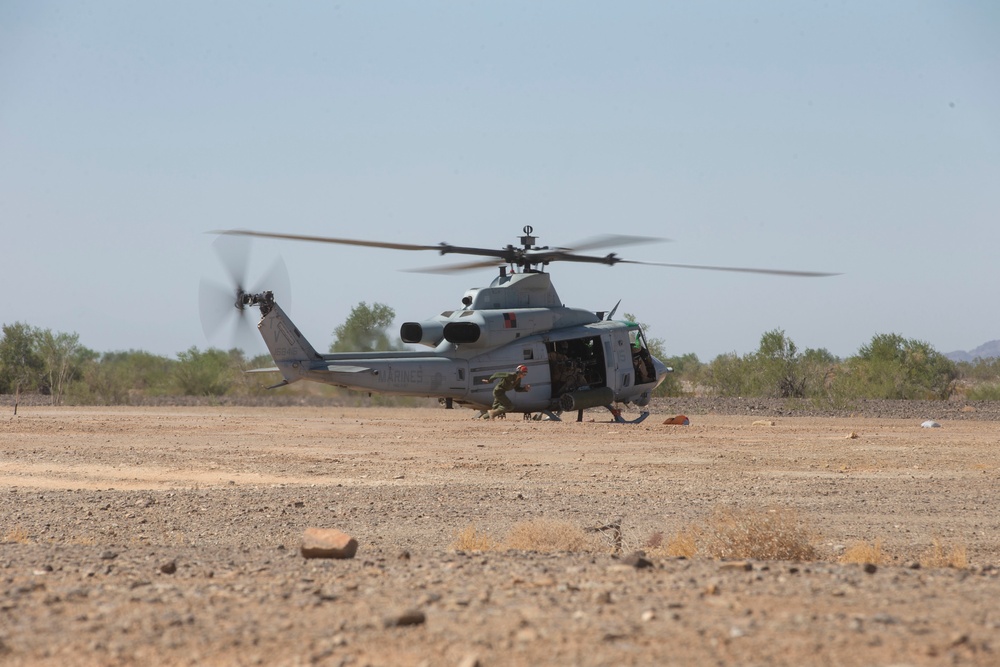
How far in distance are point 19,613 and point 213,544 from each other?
11.3ft

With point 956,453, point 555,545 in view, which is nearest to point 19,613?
point 555,545

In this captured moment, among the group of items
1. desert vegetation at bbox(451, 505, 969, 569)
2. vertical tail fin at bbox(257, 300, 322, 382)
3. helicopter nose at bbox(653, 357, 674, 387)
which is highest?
vertical tail fin at bbox(257, 300, 322, 382)

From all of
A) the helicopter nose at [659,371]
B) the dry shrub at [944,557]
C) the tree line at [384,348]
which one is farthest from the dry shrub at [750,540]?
the tree line at [384,348]

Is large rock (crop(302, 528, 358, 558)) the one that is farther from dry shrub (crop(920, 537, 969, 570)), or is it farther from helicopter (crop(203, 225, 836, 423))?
helicopter (crop(203, 225, 836, 423))

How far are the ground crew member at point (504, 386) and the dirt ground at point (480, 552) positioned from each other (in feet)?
9.99

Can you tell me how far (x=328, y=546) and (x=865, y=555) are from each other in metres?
4.22

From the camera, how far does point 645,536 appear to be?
10.3 metres

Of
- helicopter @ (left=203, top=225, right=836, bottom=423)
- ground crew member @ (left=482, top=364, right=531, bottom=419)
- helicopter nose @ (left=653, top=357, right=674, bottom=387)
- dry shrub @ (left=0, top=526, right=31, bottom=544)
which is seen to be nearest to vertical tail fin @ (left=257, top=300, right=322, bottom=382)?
helicopter @ (left=203, top=225, right=836, bottom=423)

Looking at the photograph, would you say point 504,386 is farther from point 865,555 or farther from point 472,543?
point 865,555

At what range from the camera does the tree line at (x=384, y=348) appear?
1615 inches

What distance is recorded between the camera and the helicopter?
79.3ft

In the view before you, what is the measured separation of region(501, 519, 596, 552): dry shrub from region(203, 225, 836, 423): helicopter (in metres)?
13.3

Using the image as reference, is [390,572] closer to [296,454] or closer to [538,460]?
[538,460]

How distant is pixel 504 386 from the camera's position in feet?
83.6
